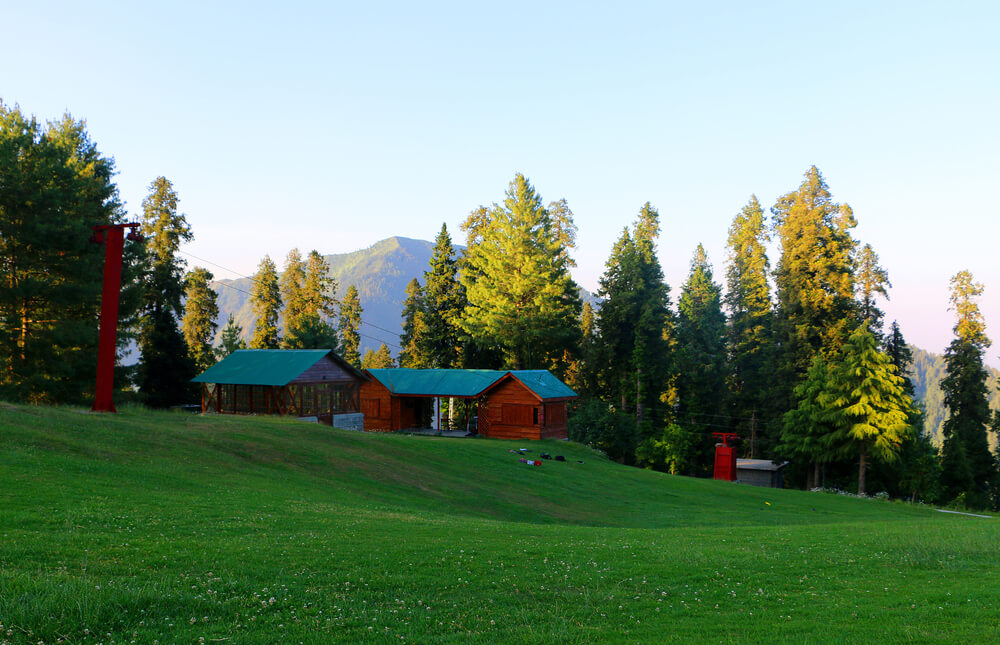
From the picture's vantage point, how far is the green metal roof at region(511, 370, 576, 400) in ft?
186

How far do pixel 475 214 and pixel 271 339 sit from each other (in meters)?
30.7

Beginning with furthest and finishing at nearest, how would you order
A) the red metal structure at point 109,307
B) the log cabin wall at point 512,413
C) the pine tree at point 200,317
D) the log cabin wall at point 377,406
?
the pine tree at point 200,317, the log cabin wall at point 377,406, the log cabin wall at point 512,413, the red metal structure at point 109,307

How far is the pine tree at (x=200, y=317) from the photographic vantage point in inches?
2908

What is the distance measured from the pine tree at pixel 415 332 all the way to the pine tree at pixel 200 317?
22164mm

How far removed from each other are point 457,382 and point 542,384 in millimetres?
7857

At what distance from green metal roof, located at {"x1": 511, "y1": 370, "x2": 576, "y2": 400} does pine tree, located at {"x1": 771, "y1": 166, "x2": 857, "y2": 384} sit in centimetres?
2117

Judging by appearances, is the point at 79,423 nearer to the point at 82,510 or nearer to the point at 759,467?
the point at 82,510

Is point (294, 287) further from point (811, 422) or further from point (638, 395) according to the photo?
point (811, 422)

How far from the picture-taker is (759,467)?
2327 inches

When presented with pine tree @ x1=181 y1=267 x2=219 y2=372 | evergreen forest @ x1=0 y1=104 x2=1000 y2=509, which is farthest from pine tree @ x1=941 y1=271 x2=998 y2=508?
pine tree @ x1=181 y1=267 x2=219 y2=372

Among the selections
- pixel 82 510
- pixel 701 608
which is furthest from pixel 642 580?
pixel 82 510

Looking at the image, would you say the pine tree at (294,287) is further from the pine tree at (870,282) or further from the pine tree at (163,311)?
the pine tree at (870,282)

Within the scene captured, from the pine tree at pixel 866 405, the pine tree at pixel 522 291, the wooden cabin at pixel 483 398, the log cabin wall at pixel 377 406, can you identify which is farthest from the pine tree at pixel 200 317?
the pine tree at pixel 866 405

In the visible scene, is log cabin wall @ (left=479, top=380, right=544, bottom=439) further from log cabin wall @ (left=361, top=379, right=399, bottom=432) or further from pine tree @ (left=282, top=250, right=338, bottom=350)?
pine tree @ (left=282, top=250, right=338, bottom=350)
